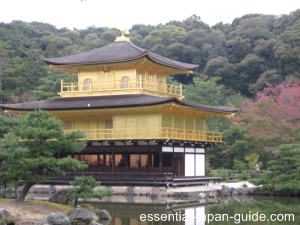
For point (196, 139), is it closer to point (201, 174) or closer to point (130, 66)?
point (201, 174)

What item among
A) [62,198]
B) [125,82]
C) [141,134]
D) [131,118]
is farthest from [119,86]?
[62,198]

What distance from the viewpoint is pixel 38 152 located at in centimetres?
2375

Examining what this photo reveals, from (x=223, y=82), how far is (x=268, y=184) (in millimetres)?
43749

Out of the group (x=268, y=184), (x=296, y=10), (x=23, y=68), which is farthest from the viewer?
(x=296, y=10)

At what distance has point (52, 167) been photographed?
2369cm

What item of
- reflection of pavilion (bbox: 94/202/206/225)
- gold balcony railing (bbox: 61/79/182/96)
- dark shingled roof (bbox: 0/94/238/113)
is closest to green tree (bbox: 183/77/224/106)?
gold balcony railing (bbox: 61/79/182/96)

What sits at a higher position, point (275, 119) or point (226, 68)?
point (226, 68)

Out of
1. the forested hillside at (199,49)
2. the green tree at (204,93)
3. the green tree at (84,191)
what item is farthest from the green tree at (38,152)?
the forested hillside at (199,49)

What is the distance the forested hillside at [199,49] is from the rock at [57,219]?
3897 cm

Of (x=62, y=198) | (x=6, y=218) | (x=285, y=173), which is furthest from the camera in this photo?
(x=285, y=173)

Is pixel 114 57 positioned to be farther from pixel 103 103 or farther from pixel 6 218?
pixel 6 218

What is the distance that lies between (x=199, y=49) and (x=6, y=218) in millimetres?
67895

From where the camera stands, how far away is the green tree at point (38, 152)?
77.0 ft

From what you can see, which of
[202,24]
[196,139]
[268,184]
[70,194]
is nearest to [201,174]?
[196,139]
